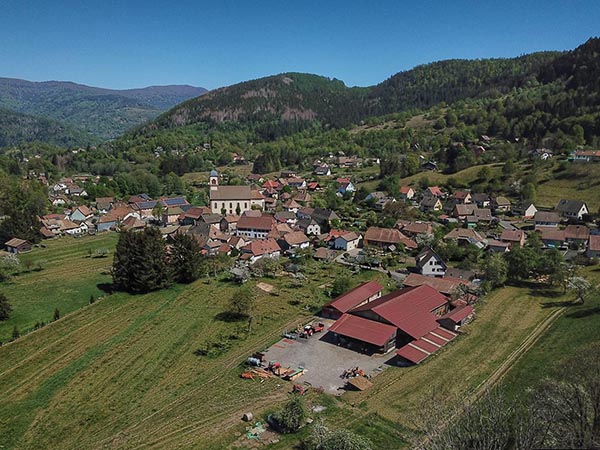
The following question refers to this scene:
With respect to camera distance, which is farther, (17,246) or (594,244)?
(17,246)

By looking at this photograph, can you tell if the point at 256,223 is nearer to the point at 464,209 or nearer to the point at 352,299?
the point at 352,299

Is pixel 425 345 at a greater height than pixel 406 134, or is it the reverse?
pixel 406 134

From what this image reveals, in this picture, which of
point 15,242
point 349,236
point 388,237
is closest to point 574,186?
point 388,237

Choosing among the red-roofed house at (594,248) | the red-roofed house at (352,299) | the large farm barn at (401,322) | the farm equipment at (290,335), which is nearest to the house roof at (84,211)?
the red-roofed house at (352,299)

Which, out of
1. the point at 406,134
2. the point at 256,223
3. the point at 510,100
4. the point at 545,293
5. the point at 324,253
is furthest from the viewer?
the point at 510,100

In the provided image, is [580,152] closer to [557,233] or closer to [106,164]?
[557,233]

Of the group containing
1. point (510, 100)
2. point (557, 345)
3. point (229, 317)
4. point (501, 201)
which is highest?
point (510, 100)
